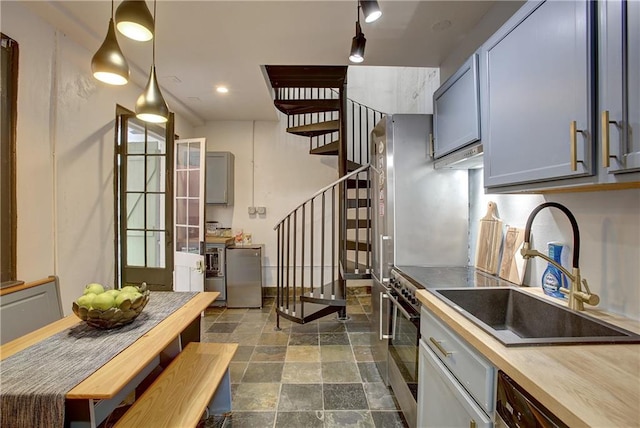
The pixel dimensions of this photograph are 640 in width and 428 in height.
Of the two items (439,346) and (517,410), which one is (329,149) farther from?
(517,410)

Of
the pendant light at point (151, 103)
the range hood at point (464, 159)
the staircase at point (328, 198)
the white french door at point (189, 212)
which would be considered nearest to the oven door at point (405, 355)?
the staircase at point (328, 198)

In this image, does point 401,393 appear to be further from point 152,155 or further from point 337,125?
point 152,155

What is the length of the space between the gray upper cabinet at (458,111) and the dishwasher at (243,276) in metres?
2.86

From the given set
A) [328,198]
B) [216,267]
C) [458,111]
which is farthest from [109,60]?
[328,198]

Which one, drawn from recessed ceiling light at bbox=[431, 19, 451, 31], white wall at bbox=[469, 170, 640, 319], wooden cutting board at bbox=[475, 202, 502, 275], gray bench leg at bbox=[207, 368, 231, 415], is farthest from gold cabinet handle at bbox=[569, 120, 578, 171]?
gray bench leg at bbox=[207, 368, 231, 415]

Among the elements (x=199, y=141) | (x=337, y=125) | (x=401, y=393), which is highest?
(x=337, y=125)

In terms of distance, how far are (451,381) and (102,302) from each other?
1.58m

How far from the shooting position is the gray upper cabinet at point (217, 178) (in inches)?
168

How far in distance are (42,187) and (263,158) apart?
9.31 feet

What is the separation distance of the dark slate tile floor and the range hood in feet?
5.81

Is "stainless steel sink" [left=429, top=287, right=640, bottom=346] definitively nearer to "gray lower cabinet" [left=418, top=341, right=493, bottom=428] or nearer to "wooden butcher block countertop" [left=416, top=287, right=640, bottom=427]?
"wooden butcher block countertop" [left=416, top=287, right=640, bottom=427]

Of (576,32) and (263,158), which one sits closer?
(576,32)

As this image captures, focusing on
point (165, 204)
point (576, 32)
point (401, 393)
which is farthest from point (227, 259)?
point (576, 32)

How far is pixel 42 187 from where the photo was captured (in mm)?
2020
